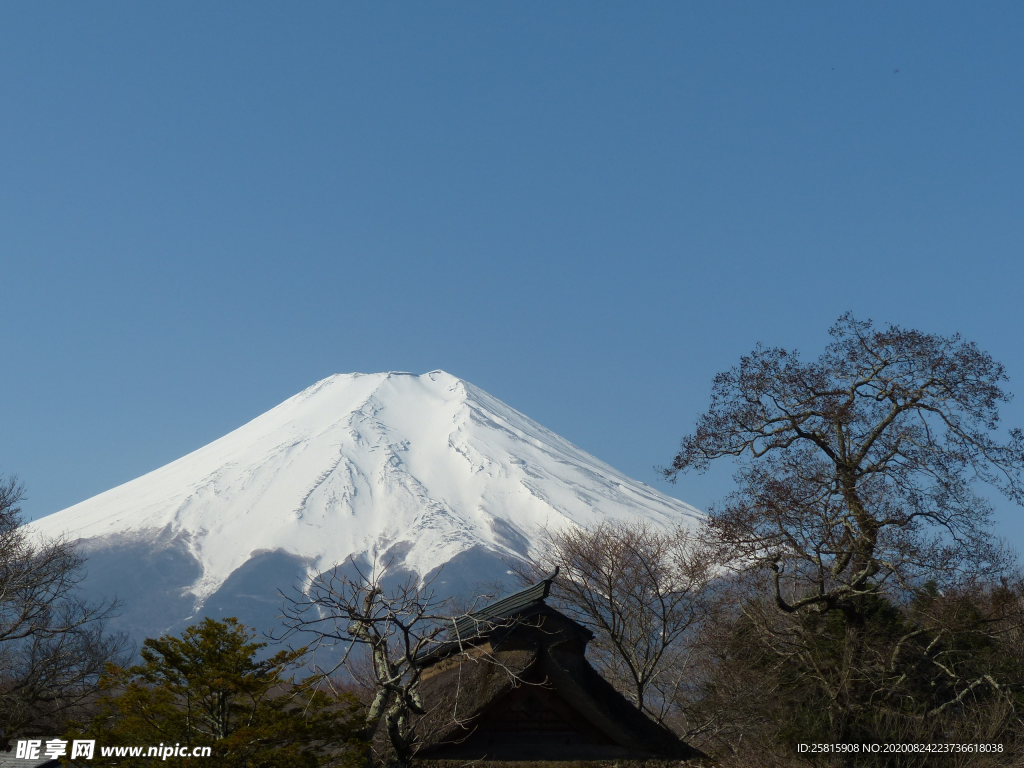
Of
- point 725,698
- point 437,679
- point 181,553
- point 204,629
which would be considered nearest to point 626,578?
point 725,698

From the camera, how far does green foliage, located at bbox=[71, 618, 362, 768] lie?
10.6m

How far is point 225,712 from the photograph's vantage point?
444 inches

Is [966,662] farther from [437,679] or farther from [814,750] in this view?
[437,679]

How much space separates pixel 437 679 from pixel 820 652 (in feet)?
30.5

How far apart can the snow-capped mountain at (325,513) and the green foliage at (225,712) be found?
140088mm

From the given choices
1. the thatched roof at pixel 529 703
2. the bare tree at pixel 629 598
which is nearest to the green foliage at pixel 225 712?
the thatched roof at pixel 529 703

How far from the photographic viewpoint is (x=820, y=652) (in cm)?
1839

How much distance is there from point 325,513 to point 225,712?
6874 inches

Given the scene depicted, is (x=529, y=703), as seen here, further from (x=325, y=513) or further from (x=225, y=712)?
(x=325, y=513)

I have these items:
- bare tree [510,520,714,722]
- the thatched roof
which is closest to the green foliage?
the thatched roof

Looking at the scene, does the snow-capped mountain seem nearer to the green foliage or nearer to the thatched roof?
the thatched roof

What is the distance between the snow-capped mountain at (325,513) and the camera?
166 m

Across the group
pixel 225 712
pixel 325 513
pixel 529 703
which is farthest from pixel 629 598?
pixel 325 513

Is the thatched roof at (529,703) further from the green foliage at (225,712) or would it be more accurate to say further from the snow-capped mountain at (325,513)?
the snow-capped mountain at (325,513)
